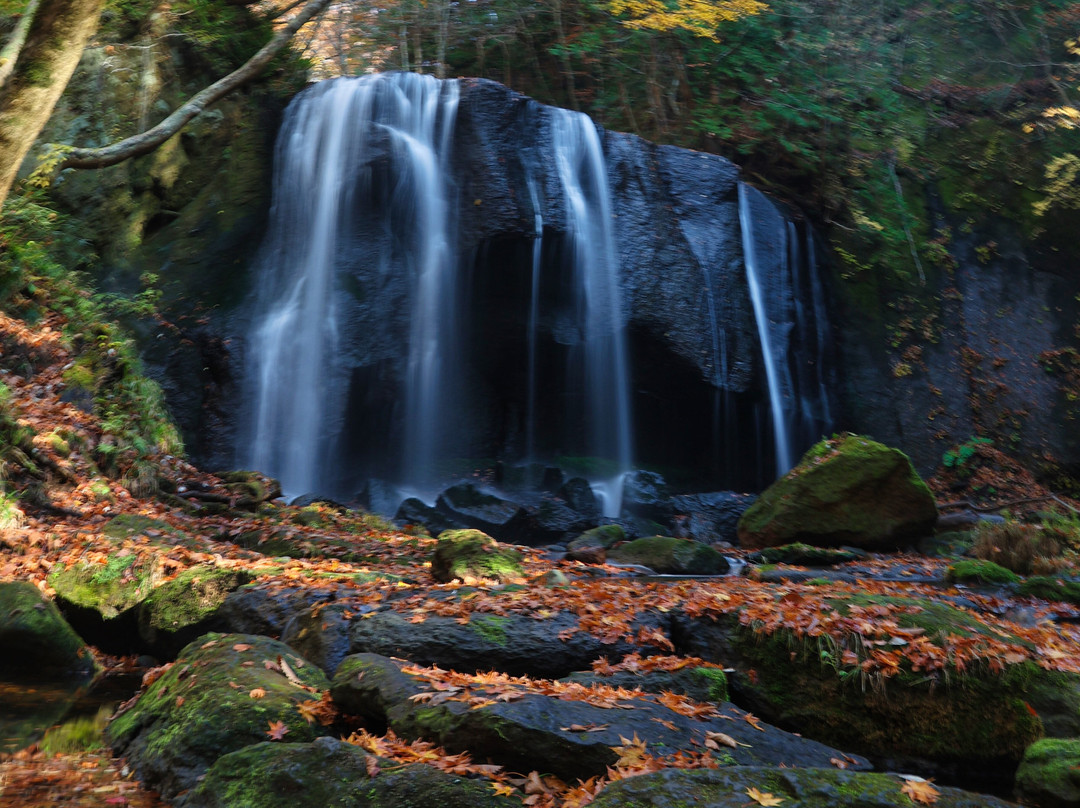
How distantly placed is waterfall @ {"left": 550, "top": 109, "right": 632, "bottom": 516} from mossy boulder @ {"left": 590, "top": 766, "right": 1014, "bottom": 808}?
1228 cm

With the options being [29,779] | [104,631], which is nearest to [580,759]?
[29,779]

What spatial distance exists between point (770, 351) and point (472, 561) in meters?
10.7

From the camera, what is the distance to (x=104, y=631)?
20.9 feet

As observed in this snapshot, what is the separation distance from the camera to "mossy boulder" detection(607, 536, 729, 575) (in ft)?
30.2

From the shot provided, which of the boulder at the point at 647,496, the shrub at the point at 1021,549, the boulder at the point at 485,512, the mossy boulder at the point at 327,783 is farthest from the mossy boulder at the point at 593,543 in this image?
the mossy boulder at the point at 327,783

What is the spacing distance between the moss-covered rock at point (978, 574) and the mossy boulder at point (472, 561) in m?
4.69

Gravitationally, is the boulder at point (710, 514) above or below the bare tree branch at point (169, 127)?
below

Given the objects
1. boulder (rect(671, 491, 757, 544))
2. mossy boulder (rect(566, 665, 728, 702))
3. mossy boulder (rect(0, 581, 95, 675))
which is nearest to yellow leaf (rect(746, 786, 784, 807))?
mossy boulder (rect(566, 665, 728, 702))

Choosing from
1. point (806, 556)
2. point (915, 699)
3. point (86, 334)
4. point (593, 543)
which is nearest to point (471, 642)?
point (915, 699)

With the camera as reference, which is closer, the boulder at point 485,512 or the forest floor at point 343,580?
the forest floor at point 343,580

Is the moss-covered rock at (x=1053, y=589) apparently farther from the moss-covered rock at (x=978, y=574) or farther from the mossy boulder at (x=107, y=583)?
the mossy boulder at (x=107, y=583)

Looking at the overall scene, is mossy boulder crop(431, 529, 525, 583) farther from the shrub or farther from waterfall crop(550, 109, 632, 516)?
waterfall crop(550, 109, 632, 516)

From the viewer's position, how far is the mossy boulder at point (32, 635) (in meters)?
5.37

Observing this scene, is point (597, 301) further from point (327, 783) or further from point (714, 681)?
point (327, 783)
